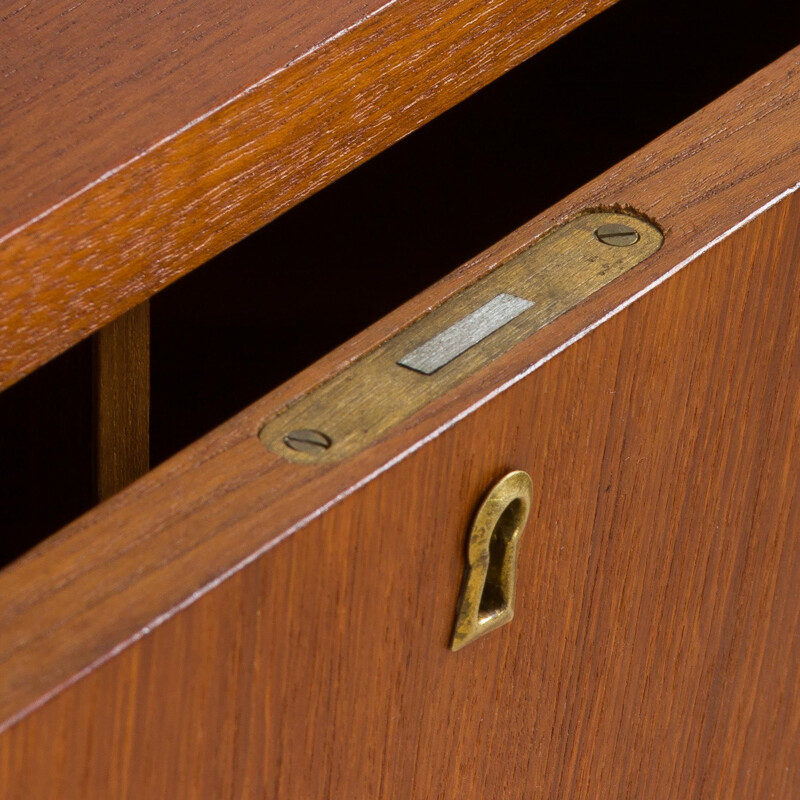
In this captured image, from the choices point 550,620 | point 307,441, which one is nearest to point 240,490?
point 307,441

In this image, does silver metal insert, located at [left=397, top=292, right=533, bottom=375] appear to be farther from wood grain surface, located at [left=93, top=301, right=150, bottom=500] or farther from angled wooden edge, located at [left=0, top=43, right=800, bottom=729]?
wood grain surface, located at [left=93, top=301, right=150, bottom=500]

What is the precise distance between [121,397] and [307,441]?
5.3 inches

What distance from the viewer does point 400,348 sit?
468mm

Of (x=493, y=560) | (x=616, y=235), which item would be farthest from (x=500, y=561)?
(x=616, y=235)

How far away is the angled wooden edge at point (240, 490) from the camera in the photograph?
0.38m

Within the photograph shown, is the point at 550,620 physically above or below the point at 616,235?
below

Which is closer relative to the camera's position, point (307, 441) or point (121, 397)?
point (307, 441)

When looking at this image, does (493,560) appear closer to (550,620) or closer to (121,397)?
(550,620)

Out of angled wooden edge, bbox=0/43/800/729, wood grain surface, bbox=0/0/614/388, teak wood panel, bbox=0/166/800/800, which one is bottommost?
teak wood panel, bbox=0/166/800/800

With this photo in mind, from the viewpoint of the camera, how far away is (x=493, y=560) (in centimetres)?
48

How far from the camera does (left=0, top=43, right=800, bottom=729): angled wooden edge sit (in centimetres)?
38

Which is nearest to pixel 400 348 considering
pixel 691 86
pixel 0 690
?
pixel 0 690

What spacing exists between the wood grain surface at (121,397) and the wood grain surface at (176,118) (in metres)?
0.07

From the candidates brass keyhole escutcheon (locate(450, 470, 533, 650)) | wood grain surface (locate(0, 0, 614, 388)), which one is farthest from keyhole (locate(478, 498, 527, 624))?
wood grain surface (locate(0, 0, 614, 388))
